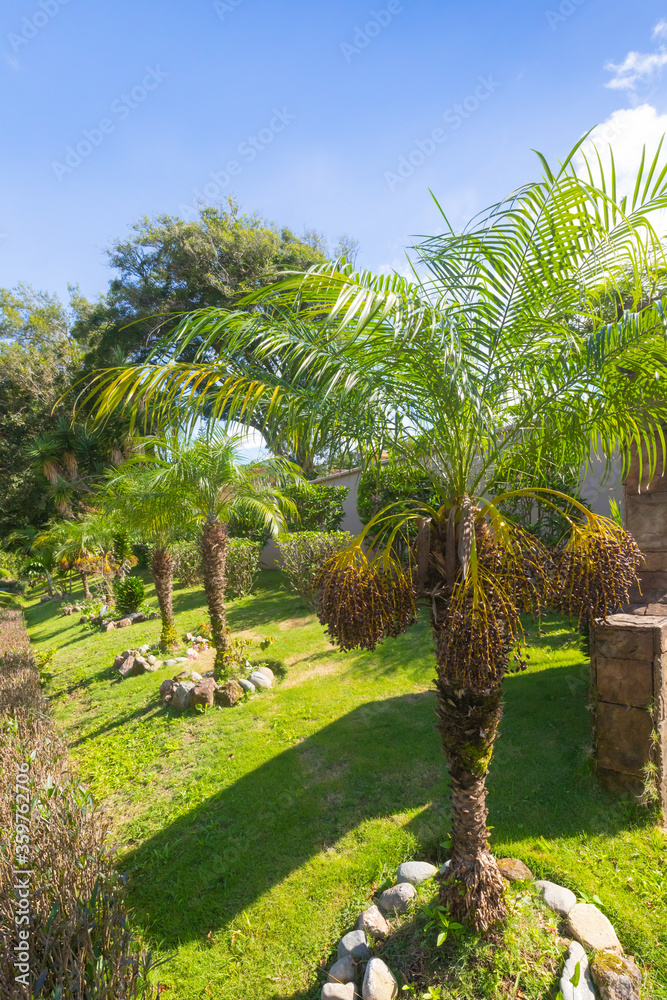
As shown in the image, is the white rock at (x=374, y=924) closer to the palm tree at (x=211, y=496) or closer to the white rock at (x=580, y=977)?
the white rock at (x=580, y=977)

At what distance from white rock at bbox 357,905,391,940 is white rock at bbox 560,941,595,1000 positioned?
104 centimetres

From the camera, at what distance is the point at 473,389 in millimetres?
2494

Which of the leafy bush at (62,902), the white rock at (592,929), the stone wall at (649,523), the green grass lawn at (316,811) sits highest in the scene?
the stone wall at (649,523)

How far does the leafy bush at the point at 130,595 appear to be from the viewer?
42.9 feet

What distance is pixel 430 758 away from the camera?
5086mm

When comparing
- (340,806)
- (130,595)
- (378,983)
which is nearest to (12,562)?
(130,595)

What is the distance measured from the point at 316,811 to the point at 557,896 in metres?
2.12

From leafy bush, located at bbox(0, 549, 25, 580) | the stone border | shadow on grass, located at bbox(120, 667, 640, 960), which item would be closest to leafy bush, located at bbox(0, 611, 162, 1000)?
shadow on grass, located at bbox(120, 667, 640, 960)

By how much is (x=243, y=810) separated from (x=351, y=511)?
1024cm

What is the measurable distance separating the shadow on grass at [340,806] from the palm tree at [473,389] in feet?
4.43

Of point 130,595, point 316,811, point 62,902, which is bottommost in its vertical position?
point 316,811

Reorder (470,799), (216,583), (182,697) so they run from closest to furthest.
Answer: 1. (470,799)
2. (182,697)
3. (216,583)

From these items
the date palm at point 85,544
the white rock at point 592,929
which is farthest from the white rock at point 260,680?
the date palm at point 85,544

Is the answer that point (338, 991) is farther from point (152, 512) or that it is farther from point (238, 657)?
point (152, 512)
